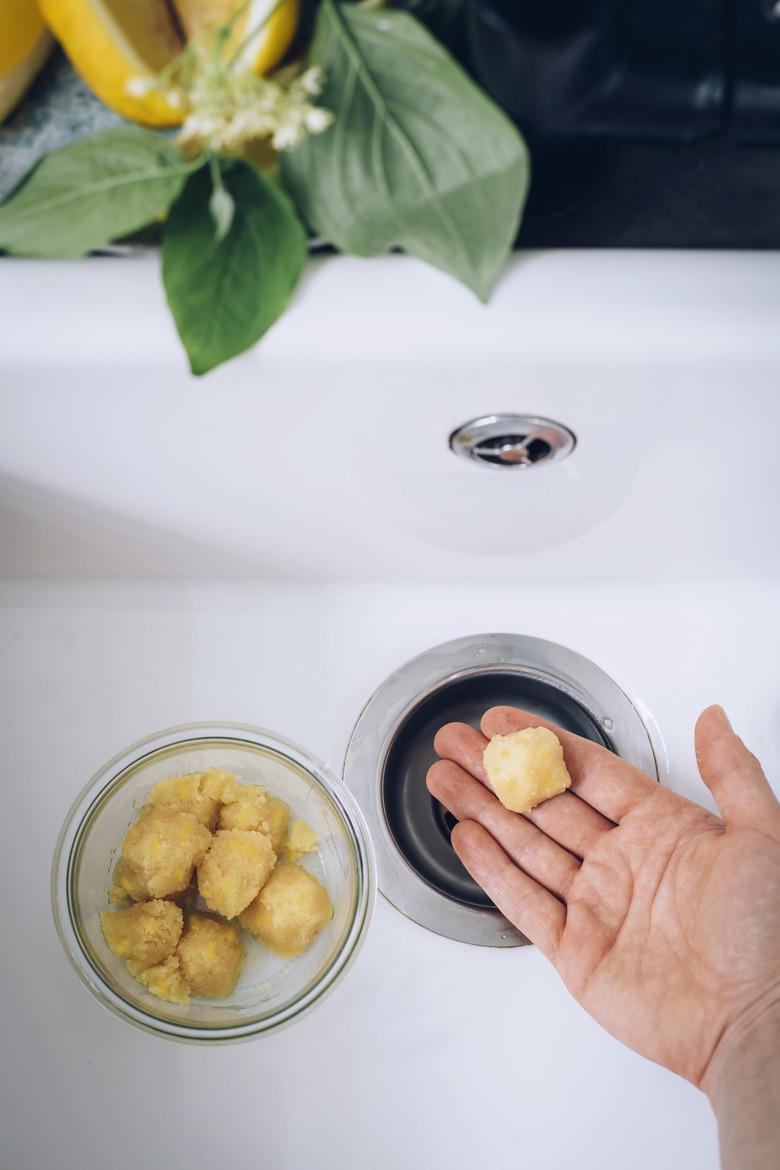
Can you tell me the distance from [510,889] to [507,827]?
5cm

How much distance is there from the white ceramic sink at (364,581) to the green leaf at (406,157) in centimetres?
3

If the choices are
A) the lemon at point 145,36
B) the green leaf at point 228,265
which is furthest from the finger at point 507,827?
the lemon at point 145,36

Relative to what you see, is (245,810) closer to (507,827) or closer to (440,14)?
(507,827)

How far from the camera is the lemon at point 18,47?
1.64 ft

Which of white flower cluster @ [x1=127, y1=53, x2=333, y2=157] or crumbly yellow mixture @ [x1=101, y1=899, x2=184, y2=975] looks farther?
crumbly yellow mixture @ [x1=101, y1=899, x2=184, y2=975]

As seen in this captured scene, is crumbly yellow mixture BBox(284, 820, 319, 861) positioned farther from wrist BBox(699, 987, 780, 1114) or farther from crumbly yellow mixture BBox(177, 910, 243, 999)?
wrist BBox(699, 987, 780, 1114)

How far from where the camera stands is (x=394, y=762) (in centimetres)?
71

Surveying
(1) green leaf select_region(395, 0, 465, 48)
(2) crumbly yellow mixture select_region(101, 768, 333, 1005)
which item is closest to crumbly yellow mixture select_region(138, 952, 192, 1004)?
(2) crumbly yellow mixture select_region(101, 768, 333, 1005)

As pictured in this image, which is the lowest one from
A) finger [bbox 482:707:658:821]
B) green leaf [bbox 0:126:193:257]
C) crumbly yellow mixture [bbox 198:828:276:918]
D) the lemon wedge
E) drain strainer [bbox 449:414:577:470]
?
crumbly yellow mixture [bbox 198:828:276:918]

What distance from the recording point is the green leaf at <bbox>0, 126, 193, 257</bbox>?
0.48 metres

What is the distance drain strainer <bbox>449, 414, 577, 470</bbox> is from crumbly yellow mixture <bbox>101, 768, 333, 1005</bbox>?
0.28 meters

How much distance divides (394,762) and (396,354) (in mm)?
324

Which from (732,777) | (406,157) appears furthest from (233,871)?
(406,157)

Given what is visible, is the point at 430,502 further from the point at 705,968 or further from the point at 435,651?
the point at 705,968
